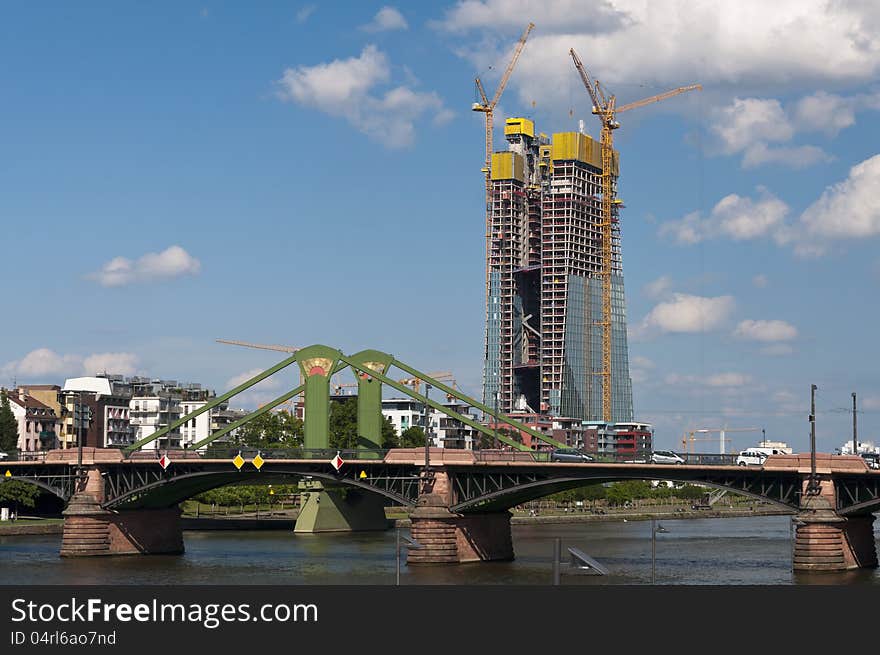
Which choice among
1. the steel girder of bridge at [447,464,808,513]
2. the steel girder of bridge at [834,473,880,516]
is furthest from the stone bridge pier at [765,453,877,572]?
the steel girder of bridge at [447,464,808,513]

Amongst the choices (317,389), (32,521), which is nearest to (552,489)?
(317,389)

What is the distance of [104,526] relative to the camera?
145750 millimetres

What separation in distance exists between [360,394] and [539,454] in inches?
1126

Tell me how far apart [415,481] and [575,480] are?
1563 cm

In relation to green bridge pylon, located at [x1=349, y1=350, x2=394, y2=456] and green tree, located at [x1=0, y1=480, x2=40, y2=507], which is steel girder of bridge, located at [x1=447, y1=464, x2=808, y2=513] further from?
green tree, located at [x1=0, y1=480, x2=40, y2=507]

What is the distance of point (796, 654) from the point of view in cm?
4906

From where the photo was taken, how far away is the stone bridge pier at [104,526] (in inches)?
5659

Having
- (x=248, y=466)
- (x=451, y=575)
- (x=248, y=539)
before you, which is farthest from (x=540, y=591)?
(x=248, y=539)

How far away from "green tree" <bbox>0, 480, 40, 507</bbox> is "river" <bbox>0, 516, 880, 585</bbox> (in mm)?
11406

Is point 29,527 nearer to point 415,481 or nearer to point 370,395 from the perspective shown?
point 370,395

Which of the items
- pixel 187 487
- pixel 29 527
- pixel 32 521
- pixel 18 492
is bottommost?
pixel 29 527

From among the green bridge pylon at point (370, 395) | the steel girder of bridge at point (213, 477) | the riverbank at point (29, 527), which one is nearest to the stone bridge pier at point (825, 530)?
the steel girder of bridge at point (213, 477)

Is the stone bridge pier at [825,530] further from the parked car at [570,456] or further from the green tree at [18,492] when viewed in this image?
the green tree at [18,492]

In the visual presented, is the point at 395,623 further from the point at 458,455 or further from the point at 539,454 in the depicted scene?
the point at 539,454
